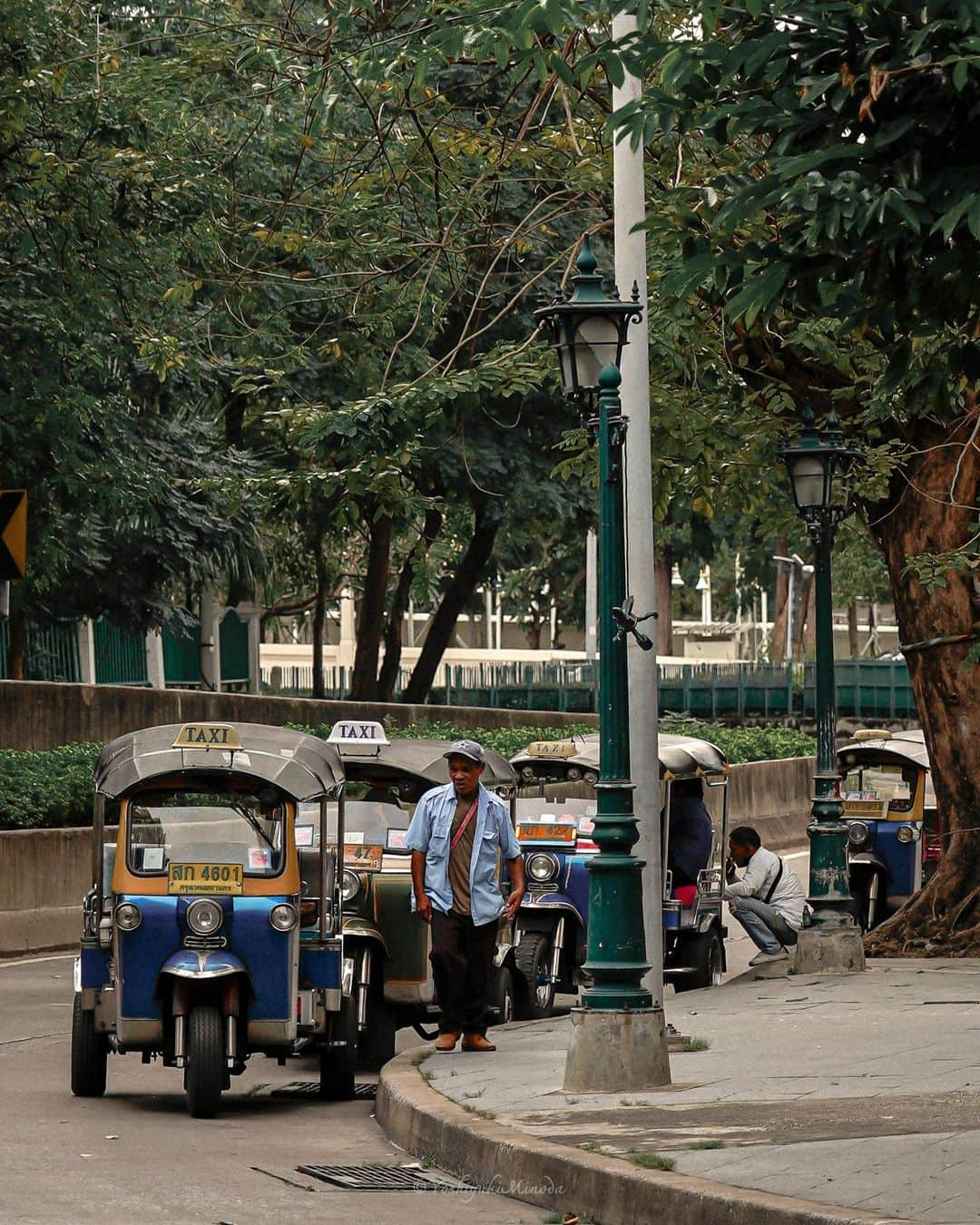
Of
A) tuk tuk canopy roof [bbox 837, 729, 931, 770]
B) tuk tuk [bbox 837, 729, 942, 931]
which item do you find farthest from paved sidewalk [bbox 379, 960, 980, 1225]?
tuk tuk canopy roof [bbox 837, 729, 931, 770]

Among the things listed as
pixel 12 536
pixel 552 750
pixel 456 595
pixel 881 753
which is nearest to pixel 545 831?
pixel 552 750

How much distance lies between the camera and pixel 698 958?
55.1 feet

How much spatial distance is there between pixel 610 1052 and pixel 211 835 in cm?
238

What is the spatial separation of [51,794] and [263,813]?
10226mm

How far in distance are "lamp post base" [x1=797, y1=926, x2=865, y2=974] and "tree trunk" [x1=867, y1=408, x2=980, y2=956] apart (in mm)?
1425

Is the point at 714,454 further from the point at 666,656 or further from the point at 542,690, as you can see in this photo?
the point at 666,656

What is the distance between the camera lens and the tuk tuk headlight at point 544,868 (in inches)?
599

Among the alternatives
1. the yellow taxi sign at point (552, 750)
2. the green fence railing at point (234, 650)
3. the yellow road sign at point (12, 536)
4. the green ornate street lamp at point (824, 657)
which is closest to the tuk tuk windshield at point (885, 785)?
the green ornate street lamp at point (824, 657)

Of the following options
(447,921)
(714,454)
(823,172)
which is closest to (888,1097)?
(447,921)

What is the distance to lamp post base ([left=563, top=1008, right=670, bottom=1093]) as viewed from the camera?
412 inches

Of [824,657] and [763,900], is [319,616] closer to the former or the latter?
[763,900]

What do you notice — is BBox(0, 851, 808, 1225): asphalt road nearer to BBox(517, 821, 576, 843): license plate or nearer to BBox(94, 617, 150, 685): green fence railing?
BBox(517, 821, 576, 843): license plate

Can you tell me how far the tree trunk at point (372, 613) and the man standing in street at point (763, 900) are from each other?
1798 centimetres

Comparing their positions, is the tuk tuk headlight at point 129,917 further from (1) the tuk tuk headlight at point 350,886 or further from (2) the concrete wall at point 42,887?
(2) the concrete wall at point 42,887
